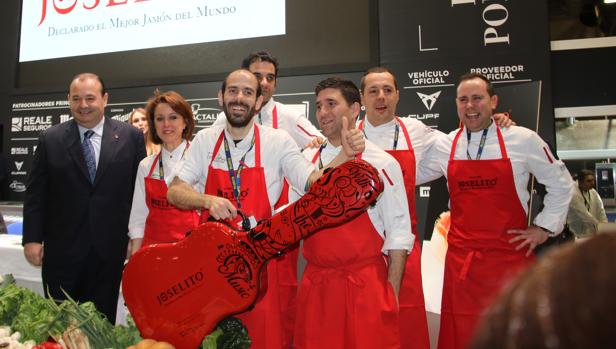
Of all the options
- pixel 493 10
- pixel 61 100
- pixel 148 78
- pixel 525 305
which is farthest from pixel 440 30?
pixel 525 305

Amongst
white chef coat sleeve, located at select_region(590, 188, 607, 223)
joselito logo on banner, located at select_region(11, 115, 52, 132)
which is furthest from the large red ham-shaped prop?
joselito logo on banner, located at select_region(11, 115, 52, 132)

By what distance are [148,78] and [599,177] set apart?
4147 millimetres

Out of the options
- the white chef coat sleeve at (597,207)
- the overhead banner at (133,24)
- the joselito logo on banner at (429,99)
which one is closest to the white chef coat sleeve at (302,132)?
the joselito logo on banner at (429,99)

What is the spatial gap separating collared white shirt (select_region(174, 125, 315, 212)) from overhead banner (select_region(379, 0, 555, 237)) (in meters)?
1.93

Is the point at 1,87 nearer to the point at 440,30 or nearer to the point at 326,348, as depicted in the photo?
the point at 440,30

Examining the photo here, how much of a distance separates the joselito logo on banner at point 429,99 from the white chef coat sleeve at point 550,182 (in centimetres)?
168

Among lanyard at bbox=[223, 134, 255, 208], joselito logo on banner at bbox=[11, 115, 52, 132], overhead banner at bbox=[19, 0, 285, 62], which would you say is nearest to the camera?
lanyard at bbox=[223, 134, 255, 208]

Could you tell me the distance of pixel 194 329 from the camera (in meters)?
1.62

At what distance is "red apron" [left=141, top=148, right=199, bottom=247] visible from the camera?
2668mm

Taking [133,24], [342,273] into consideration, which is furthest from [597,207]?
[133,24]

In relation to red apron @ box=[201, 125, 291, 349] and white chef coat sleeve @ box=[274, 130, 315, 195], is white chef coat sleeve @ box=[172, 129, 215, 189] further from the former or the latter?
white chef coat sleeve @ box=[274, 130, 315, 195]

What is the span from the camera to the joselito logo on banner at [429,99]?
164 inches

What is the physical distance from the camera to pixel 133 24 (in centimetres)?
504

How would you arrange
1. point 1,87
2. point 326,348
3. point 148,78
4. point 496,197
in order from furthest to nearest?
point 1,87
point 148,78
point 496,197
point 326,348
